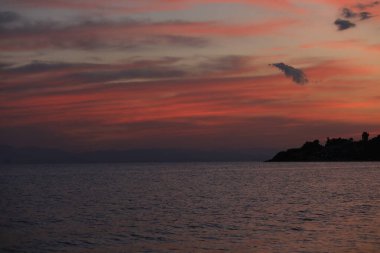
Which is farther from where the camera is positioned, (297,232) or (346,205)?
(346,205)

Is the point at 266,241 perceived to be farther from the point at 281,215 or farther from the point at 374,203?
the point at 374,203

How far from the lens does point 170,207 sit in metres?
68.1

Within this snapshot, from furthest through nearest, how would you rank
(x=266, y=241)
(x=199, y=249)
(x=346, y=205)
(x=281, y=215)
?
(x=346, y=205) < (x=281, y=215) < (x=266, y=241) < (x=199, y=249)

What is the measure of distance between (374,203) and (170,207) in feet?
85.6

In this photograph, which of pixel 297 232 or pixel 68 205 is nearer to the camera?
pixel 297 232

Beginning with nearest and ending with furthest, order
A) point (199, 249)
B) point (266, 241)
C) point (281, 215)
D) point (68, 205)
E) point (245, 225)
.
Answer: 1. point (199, 249)
2. point (266, 241)
3. point (245, 225)
4. point (281, 215)
5. point (68, 205)

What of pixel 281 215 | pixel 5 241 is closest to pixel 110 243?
pixel 5 241

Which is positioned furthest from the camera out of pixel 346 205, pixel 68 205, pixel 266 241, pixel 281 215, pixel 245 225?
pixel 68 205

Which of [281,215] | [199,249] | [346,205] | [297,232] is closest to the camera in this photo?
[199,249]

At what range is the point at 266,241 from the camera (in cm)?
3994

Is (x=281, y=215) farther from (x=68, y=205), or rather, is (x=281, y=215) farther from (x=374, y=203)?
(x=68, y=205)

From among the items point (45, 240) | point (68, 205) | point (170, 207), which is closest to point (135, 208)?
point (170, 207)

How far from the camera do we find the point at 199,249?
37.3 m

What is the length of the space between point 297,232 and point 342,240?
495 cm
